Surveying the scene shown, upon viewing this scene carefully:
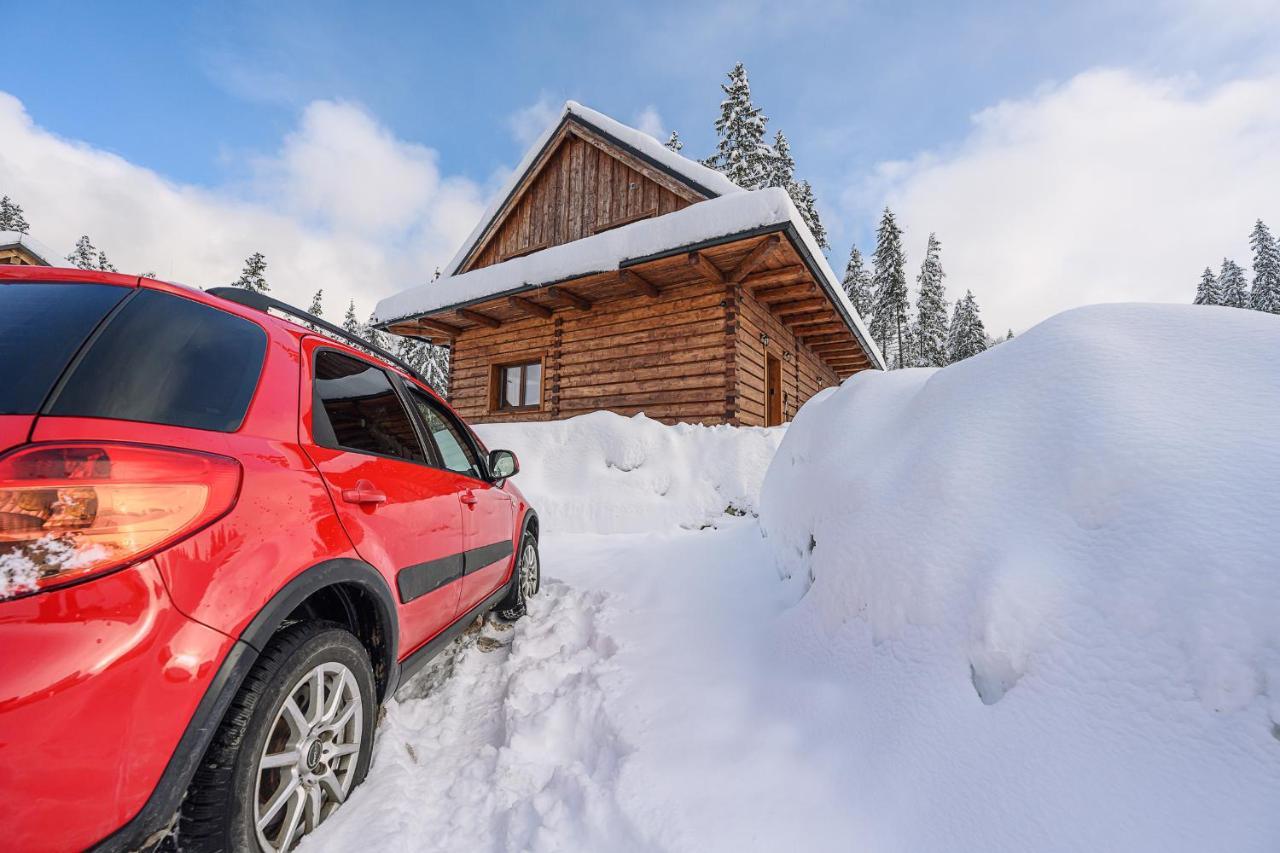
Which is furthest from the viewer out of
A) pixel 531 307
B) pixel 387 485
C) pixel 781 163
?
pixel 781 163

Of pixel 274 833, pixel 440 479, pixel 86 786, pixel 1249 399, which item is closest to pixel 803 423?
pixel 1249 399

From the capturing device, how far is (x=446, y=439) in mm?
3051

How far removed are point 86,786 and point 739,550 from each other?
366 cm

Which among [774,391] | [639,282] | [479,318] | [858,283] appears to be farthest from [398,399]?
[858,283]

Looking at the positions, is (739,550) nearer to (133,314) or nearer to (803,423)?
(803,423)

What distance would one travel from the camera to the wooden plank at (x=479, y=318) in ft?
34.7

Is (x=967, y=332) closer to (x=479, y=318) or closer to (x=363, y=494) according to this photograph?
(x=479, y=318)

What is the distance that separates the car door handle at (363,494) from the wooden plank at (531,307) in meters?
8.21

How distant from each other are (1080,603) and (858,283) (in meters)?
39.5

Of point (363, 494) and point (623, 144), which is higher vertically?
point (623, 144)

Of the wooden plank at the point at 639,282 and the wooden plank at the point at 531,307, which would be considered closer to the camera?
the wooden plank at the point at 639,282

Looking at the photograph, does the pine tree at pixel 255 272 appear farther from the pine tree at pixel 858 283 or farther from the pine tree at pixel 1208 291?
the pine tree at pixel 1208 291

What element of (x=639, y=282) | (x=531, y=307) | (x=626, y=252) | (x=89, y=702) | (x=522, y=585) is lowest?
(x=522, y=585)

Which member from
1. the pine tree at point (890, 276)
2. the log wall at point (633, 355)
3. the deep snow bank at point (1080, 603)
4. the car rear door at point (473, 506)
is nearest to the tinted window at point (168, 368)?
the car rear door at point (473, 506)
